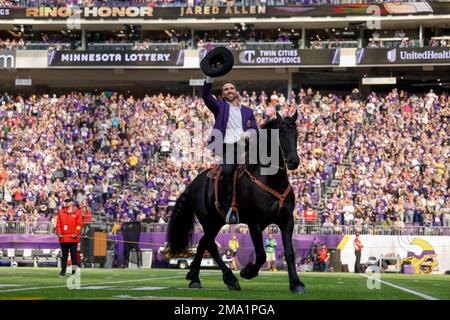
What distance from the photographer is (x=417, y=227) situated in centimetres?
3319

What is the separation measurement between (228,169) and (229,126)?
780 mm

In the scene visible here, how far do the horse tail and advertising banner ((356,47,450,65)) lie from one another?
37203 millimetres

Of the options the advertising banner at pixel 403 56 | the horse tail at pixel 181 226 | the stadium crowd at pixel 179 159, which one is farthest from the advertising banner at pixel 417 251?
the advertising banner at pixel 403 56

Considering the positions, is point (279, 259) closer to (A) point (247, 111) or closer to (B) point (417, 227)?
(B) point (417, 227)

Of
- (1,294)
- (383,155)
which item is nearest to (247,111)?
(1,294)

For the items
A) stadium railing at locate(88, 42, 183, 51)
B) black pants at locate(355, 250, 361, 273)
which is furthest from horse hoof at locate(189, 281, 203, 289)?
stadium railing at locate(88, 42, 183, 51)

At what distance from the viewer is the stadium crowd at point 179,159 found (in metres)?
36.9

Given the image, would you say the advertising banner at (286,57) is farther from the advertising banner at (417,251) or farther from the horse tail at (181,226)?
the horse tail at (181,226)

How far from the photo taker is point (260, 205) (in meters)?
13.6

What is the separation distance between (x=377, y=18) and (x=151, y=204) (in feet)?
68.8

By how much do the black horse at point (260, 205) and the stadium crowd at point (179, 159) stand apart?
19665 mm

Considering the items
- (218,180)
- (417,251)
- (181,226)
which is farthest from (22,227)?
(218,180)

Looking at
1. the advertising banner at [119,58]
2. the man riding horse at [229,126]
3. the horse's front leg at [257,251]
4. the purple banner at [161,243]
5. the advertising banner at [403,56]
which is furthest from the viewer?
the advertising banner at [119,58]

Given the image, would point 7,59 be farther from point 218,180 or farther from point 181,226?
point 218,180
